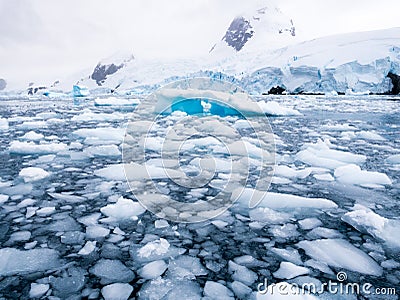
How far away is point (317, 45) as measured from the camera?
3319cm

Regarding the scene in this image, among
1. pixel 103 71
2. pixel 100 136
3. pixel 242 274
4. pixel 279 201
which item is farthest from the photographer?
pixel 103 71

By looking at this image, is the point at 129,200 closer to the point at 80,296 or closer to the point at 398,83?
the point at 80,296

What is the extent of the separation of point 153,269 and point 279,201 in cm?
99

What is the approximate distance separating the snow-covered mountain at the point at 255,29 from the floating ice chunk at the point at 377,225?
88.1m

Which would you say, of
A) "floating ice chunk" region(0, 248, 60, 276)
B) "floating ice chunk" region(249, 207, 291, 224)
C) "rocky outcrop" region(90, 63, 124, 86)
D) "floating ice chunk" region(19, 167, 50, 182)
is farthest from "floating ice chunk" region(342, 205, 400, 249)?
"rocky outcrop" region(90, 63, 124, 86)

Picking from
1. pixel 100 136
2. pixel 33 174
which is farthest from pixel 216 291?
pixel 100 136

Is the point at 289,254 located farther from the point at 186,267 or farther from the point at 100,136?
the point at 100,136

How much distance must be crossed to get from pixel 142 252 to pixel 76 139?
3236 millimetres

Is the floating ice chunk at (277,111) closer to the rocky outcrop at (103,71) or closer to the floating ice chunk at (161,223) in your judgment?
the floating ice chunk at (161,223)

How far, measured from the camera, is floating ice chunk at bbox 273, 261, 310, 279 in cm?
114

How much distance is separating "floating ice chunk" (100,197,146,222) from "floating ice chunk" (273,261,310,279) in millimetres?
844

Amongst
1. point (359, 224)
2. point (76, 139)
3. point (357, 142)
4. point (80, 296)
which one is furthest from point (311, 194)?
point (76, 139)

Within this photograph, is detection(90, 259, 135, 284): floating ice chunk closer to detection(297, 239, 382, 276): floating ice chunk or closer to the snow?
the snow

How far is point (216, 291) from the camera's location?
1052 millimetres
